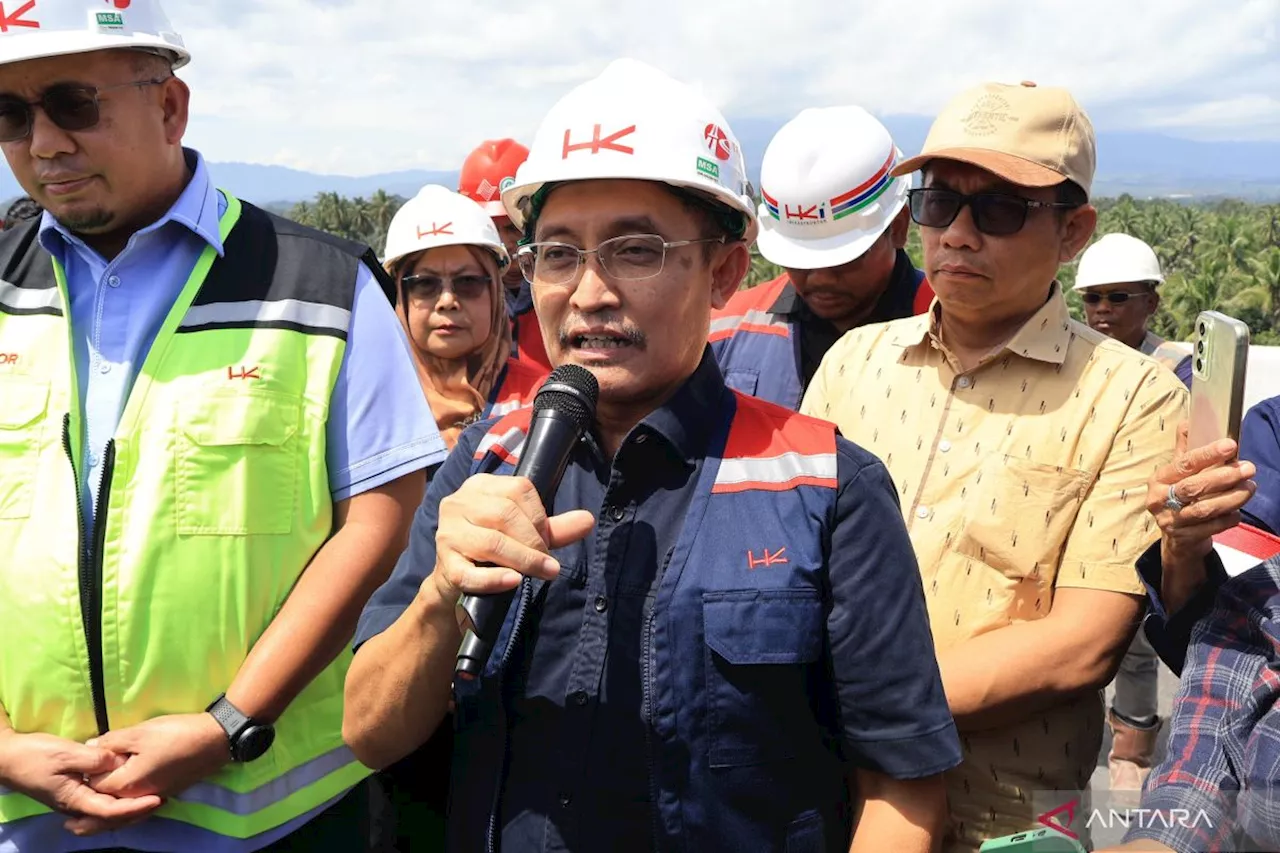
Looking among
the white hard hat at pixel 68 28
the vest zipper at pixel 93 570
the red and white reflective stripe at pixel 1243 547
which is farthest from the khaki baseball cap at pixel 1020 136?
the vest zipper at pixel 93 570

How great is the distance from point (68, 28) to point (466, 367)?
2.25m

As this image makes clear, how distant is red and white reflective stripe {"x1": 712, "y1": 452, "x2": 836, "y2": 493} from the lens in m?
1.88

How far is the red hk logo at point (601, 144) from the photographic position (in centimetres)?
190

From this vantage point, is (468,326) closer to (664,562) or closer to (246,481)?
(246,481)

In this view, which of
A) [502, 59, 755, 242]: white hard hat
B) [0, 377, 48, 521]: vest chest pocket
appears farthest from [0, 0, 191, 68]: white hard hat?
[502, 59, 755, 242]: white hard hat

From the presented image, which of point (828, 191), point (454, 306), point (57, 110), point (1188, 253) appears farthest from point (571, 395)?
point (1188, 253)

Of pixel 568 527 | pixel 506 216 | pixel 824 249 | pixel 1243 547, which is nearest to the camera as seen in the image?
pixel 568 527

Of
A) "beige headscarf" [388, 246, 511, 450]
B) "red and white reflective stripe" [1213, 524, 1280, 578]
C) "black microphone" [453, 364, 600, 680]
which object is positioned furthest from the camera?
"beige headscarf" [388, 246, 511, 450]

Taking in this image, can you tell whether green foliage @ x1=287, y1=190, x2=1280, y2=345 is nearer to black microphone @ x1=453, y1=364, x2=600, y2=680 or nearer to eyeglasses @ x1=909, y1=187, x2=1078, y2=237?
eyeglasses @ x1=909, y1=187, x2=1078, y2=237

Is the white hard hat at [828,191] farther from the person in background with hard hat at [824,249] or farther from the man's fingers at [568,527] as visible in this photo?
the man's fingers at [568,527]

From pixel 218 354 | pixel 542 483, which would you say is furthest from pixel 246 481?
pixel 542 483

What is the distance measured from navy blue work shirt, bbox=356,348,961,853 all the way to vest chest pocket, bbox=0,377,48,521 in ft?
3.46

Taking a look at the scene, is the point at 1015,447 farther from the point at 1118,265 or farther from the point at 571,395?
the point at 1118,265

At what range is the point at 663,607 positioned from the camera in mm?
1825
